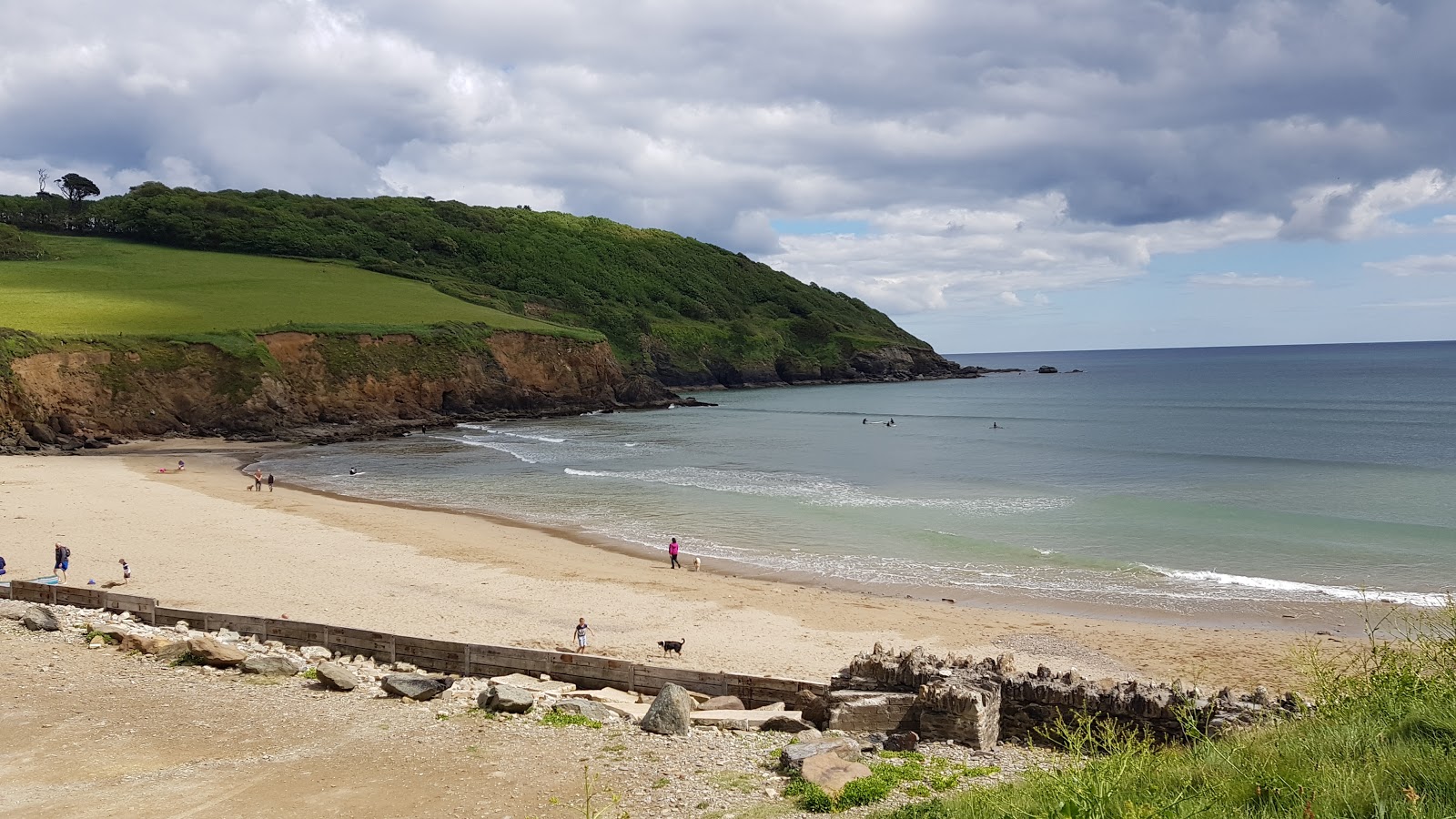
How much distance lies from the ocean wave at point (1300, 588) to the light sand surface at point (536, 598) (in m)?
2.42

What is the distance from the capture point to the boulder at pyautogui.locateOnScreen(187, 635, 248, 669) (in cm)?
1438

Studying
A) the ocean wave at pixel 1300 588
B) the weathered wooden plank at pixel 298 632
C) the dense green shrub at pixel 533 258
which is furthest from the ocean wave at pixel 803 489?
the dense green shrub at pixel 533 258

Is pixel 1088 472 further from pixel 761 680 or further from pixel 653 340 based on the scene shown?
pixel 653 340

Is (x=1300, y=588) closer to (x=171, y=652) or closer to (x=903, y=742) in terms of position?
(x=903, y=742)

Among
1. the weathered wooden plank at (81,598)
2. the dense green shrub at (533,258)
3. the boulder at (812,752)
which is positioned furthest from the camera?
the dense green shrub at (533,258)

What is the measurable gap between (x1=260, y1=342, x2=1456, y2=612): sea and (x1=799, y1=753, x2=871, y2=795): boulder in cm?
1420

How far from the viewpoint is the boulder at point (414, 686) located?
43.1 feet

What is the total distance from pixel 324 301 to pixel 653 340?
166ft

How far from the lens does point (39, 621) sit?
16000 mm

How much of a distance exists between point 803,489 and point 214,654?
2906 cm

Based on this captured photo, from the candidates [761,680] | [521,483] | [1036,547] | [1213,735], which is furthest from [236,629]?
[521,483]

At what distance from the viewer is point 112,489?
36.8 meters

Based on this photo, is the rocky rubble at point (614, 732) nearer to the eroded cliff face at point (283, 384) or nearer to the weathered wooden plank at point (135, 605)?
the weathered wooden plank at point (135, 605)

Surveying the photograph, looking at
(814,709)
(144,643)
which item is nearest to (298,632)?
(144,643)
